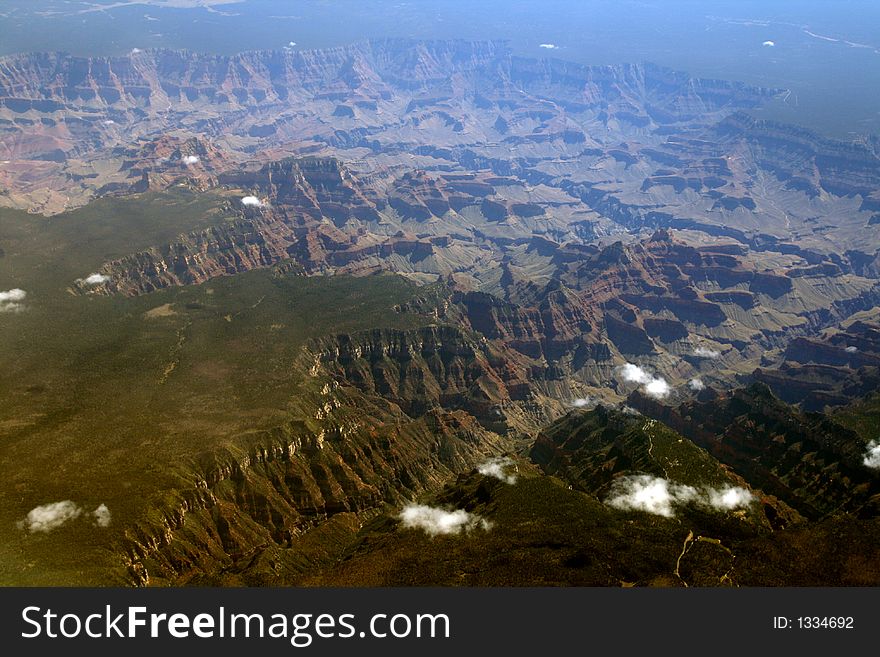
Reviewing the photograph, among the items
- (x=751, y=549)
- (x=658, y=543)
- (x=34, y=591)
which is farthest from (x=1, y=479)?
(x=751, y=549)

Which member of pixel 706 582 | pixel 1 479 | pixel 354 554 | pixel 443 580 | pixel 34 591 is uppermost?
pixel 34 591

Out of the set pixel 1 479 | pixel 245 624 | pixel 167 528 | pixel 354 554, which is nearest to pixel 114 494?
pixel 167 528

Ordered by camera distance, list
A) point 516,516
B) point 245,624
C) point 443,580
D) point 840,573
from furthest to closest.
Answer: point 516,516 < point 443,580 < point 840,573 < point 245,624

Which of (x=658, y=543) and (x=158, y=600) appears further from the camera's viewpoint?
(x=658, y=543)

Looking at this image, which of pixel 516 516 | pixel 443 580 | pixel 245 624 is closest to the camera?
pixel 245 624

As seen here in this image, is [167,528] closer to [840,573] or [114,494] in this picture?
[114,494]

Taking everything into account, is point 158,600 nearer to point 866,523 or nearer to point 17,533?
point 17,533

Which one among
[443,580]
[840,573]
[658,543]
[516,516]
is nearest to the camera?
[840,573]

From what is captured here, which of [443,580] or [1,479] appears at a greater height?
[443,580]

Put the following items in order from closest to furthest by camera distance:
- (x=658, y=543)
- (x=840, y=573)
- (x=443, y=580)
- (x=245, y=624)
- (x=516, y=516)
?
(x=245, y=624), (x=840, y=573), (x=443, y=580), (x=658, y=543), (x=516, y=516)
